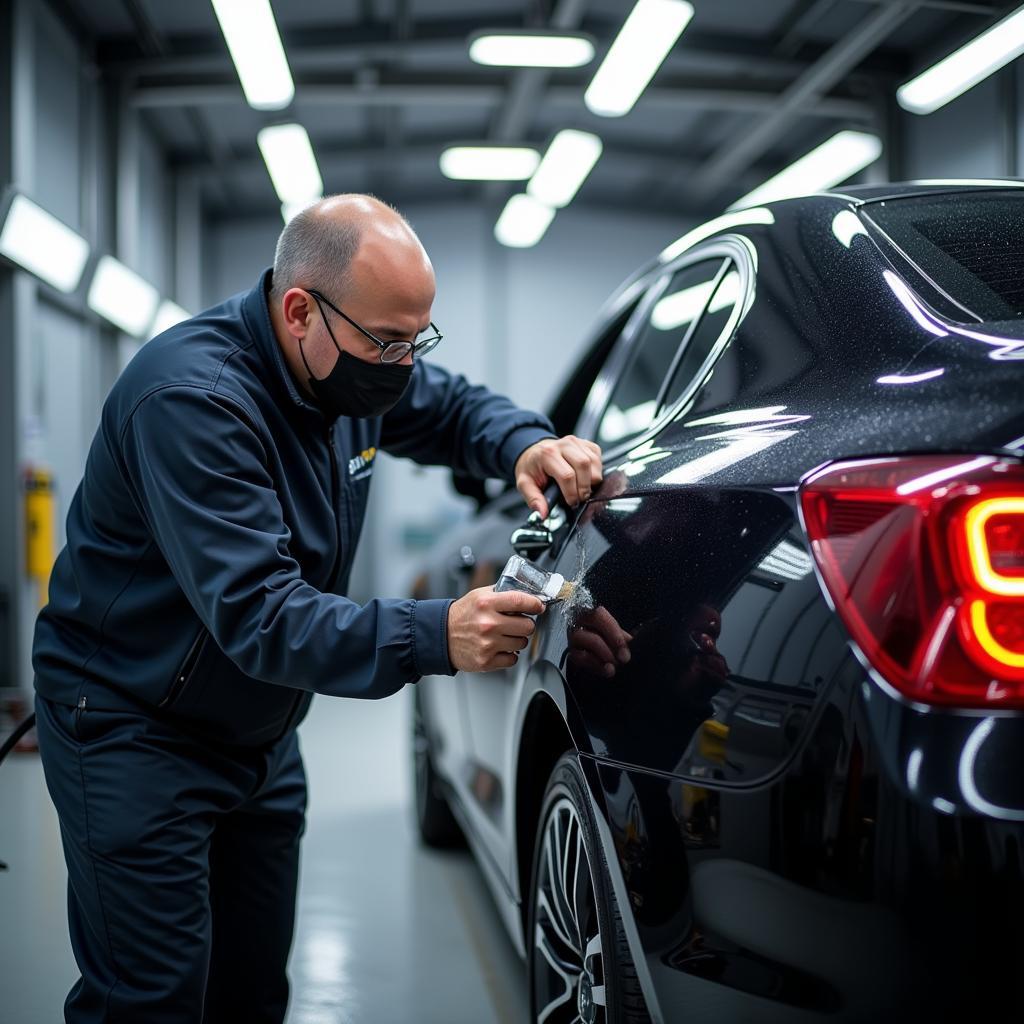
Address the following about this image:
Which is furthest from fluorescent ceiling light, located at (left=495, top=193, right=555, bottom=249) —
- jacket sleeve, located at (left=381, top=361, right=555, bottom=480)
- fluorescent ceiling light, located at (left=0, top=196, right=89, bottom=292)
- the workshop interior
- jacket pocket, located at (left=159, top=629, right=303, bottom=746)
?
jacket pocket, located at (left=159, top=629, right=303, bottom=746)

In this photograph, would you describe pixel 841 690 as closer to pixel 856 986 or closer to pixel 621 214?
pixel 856 986

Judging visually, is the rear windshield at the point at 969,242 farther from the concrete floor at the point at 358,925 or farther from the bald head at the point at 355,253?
the concrete floor at the point at 358,925

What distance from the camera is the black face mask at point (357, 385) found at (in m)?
1.63

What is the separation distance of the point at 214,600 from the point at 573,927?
73 centimetres

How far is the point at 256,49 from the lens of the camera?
5.82 metres

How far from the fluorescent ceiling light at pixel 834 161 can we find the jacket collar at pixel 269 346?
597 cm

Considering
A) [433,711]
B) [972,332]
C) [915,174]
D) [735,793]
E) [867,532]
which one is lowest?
[433,711]

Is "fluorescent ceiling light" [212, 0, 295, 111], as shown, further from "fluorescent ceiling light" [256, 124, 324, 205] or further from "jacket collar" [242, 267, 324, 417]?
"jacket collar" [242, 267, 324, 417]

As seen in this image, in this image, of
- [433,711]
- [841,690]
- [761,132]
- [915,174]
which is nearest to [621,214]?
[761,132]

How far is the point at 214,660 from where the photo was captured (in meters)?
1.57

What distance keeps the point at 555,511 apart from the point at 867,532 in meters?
0.79

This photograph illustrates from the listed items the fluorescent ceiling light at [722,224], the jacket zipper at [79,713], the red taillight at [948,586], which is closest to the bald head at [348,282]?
the fluorescent ceiling light at [722,224]

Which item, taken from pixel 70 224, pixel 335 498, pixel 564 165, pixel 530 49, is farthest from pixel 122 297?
pixel 335 498

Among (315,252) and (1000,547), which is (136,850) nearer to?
(315,252)
